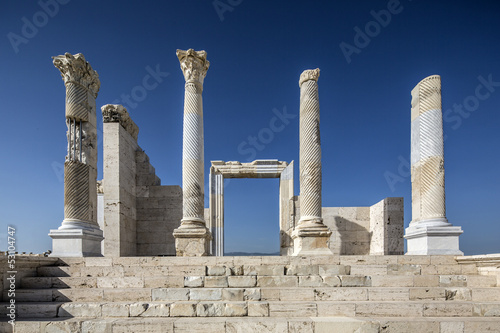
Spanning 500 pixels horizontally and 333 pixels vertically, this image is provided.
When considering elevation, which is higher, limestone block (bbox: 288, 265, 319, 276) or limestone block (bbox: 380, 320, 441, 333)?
limestone block (bbox: 288, 265, 319, 276)

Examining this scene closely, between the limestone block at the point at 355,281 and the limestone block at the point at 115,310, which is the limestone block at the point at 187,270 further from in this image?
the limestone block at the point at 355,281

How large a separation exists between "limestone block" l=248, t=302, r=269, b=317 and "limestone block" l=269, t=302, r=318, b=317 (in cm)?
10

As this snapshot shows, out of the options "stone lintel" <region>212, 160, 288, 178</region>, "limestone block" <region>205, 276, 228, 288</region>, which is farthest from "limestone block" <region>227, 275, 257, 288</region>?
"stone lintel" <region>212, 160, 288, 178</region>

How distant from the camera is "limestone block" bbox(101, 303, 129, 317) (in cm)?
603

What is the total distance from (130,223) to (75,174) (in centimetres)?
507

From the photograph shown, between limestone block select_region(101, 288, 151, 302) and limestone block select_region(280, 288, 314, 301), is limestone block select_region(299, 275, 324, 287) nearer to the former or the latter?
limestone block select_region(280, 288, 314, 301)

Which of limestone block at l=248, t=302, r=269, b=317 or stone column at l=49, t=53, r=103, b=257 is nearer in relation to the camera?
limestone block at l=248, t=302, r=269, b=317

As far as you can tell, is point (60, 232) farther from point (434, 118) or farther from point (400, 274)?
point (434, 118)

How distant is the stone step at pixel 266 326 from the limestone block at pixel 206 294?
912mm

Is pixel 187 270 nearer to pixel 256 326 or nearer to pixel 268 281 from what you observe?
pixel 268 281

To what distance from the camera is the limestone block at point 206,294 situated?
6.52 metres

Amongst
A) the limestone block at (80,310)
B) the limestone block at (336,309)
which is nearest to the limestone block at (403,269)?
the limestone block at (336,309)

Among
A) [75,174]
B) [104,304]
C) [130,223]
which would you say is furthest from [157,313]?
[130,223]

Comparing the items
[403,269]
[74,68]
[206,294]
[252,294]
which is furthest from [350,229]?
[74,68]
